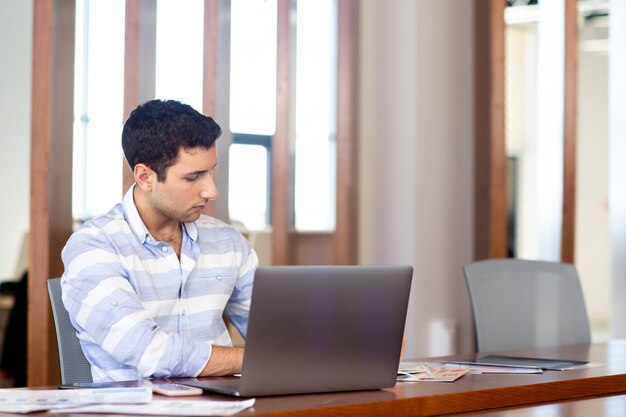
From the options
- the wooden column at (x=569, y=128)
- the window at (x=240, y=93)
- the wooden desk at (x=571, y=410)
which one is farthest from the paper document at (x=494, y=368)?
the wooden column at (x=569, y=128)

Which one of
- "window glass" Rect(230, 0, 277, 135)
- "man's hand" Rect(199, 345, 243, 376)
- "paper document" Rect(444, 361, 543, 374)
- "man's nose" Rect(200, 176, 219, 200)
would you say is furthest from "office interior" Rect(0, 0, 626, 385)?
"man's hand" Rect(199, 345, 243, 376)

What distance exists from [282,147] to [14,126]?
313 centimetres

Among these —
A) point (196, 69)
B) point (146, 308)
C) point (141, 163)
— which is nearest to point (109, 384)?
point (146, 308)

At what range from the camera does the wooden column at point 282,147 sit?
4043 mm

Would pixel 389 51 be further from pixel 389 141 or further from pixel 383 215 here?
pixel 383 215

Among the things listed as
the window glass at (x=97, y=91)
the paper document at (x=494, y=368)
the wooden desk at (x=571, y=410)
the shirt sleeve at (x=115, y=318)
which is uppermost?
the window glass at (x=97, y=91)

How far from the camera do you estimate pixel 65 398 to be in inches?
64.6

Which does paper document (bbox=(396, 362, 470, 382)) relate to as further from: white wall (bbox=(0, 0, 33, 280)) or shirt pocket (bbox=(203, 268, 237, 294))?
white wall (bbox=(0, 0, 33, 280))

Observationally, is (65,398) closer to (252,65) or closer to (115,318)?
(115,318)

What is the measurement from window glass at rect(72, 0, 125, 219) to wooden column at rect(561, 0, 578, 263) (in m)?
2.22

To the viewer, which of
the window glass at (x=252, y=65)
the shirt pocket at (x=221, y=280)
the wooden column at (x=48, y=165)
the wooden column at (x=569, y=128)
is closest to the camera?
the shirt pocket at (x=221, y=280)

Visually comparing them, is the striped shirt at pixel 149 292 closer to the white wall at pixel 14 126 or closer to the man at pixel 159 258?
the man at pixel 159 258

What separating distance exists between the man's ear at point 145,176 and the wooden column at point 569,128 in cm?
289

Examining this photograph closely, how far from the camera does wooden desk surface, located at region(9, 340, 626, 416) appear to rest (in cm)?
164
